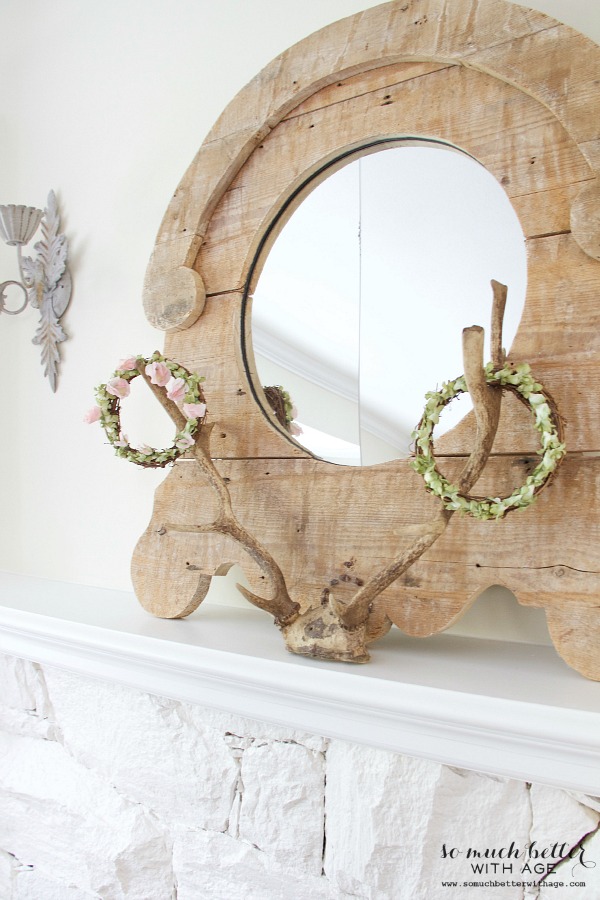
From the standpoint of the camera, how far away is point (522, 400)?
84 centimetres

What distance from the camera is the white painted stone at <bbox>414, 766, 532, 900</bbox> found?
82 cm

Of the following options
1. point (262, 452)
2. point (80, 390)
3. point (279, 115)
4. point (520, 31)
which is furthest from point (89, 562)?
point (520, 31)

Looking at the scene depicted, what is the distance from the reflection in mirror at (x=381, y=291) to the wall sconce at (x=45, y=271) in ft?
2.23

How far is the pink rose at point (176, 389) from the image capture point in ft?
3.48

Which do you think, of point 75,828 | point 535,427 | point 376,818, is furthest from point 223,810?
point 535,427

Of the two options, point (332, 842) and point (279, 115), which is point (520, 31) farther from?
point (332, 842)

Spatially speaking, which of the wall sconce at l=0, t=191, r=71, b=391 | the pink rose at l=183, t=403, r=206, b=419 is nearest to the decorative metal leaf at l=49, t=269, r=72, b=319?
the wall sconce at l=0, t=191, r=71, b=391

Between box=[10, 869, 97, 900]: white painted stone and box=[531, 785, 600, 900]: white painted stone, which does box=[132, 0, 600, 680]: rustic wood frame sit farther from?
box=[10, 869, 97, 900]: white painted stone

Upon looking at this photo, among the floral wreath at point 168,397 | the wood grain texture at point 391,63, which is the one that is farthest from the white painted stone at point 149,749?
the wood grain texture at point 391,63

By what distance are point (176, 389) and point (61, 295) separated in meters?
0.73

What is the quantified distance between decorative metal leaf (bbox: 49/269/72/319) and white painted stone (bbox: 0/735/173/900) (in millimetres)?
903

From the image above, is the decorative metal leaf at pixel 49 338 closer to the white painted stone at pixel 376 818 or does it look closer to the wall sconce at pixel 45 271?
the wall sconce at pixel 45 271

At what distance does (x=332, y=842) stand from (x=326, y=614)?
1.01 feet

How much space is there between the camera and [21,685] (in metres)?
1.42
